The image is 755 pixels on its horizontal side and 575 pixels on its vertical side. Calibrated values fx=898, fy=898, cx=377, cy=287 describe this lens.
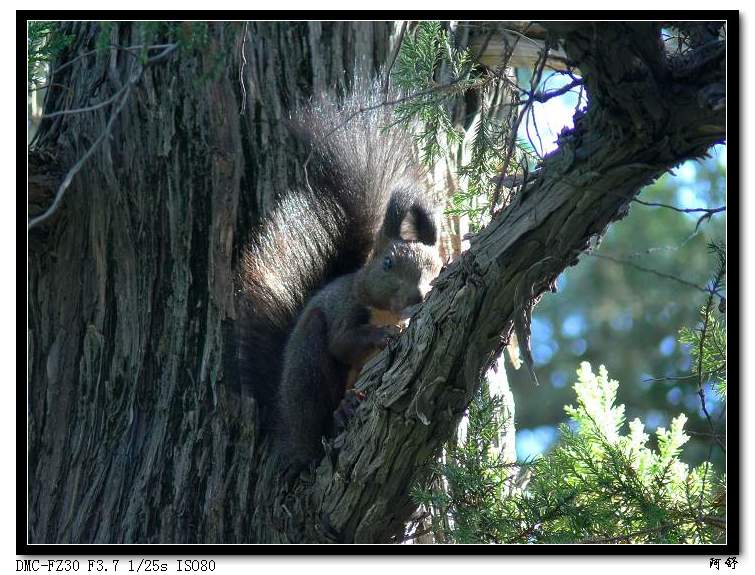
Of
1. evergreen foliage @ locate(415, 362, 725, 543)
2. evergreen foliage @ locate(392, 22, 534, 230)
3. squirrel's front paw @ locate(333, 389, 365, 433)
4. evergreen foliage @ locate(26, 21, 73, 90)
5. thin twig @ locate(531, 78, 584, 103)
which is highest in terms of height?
evergreen foliage @ locate(26, 21, 73, 90)

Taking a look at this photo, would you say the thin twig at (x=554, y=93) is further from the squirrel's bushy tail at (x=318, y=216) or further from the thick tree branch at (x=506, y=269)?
the squirrel's bushy tail at (x=318, y=216)

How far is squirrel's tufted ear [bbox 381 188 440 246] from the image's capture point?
2.61 metres

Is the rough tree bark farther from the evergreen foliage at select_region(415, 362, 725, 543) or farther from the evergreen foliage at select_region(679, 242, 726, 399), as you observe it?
the evergreen foliage at select_region(679, 242, 726, 399)

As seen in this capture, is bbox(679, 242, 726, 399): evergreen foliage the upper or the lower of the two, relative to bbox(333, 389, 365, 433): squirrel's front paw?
upper

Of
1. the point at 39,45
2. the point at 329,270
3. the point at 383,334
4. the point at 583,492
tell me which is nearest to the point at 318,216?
the point at 329,270

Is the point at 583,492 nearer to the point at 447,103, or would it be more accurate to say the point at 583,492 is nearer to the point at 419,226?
the point at 419,226

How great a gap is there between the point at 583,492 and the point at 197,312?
1.07 metres

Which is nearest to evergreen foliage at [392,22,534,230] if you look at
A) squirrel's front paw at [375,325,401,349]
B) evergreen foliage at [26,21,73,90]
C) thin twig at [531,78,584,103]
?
thin twig at [531,78,584,103]

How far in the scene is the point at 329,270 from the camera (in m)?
2.79

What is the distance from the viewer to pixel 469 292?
1801mm

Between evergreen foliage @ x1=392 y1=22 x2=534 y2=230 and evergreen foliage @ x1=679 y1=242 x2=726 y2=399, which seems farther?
evergreen foliage @ x1=392 y1=22 x2=534 y2=230

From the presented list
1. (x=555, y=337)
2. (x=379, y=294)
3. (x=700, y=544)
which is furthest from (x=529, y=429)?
(x=700, y=544)

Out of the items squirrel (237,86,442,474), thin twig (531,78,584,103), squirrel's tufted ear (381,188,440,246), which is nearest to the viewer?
thin twig (531,78,584,103)

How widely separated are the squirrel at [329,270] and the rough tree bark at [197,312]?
3.1 inches
